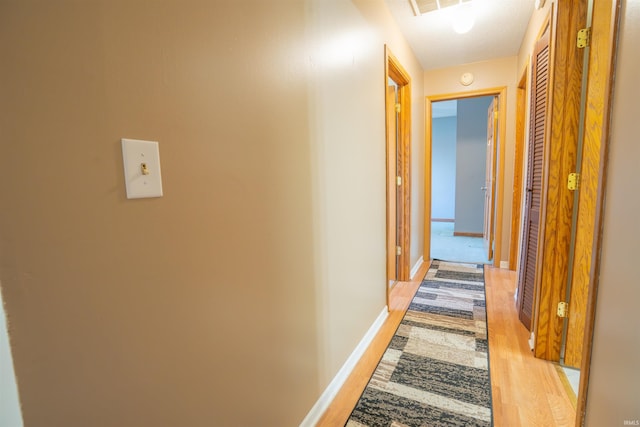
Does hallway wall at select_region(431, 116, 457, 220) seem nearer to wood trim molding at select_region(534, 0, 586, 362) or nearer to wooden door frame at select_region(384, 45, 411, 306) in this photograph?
wooden door frame at select_region(384, 45, 411, 306)

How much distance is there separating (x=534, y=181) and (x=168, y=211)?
230cm

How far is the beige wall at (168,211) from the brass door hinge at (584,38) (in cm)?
129

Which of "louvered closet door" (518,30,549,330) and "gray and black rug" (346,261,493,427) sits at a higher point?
"louvered closet door" (518,30,549,330)

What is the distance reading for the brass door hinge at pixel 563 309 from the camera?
5.55ft

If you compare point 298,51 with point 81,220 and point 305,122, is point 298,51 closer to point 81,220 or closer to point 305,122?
point 305,122

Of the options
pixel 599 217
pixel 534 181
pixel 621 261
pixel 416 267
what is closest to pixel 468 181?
pixel 416 267

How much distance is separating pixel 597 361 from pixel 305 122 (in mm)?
1382

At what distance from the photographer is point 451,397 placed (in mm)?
1498

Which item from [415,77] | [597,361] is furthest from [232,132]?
[415,77]

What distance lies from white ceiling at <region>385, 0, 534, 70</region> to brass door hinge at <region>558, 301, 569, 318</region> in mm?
2161

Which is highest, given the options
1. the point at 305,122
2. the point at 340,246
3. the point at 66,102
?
the point at 305,122

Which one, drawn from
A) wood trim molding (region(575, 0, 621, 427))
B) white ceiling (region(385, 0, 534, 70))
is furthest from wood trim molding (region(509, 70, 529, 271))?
wood trim molding (region(575, 0, 621, 427))

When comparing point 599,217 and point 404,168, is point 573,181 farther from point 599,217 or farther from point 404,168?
point 404,168

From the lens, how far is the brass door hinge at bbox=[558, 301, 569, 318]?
66.6 inches
